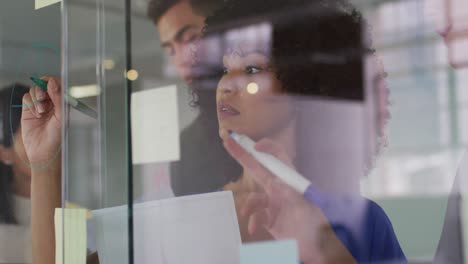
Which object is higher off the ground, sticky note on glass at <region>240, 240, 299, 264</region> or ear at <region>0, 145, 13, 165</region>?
ear at <region>0, 145, 13, 165</region>

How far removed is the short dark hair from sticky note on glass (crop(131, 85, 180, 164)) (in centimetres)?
13

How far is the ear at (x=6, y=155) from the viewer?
1340 mm

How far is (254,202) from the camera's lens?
0.84m

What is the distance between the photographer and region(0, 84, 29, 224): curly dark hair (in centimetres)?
132

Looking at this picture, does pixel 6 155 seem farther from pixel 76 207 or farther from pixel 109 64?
pixel 109 64

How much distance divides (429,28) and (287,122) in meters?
0.23

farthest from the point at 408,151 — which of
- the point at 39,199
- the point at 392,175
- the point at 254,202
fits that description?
the point at 39,199

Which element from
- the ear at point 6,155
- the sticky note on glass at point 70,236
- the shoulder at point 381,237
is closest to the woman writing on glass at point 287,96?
the shoulder at point 381,237

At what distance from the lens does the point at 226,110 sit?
2.85 feet

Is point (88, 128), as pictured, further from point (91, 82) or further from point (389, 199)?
point (389, 199)

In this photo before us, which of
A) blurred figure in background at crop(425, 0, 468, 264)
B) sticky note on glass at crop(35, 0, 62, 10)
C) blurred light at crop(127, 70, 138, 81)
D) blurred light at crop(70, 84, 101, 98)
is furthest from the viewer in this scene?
sticky note on glass at crop(35, 0, 62, 10)

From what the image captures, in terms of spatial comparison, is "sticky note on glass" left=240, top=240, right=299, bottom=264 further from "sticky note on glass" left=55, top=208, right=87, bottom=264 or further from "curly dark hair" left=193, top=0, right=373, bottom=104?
"sticky note on glass" left=55, top=208, right=87, bottom=264

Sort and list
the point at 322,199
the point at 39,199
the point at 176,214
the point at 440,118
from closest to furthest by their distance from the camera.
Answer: the point at 440,118 < the point at 322,199 < the point at 176,214 < the point at 39,199

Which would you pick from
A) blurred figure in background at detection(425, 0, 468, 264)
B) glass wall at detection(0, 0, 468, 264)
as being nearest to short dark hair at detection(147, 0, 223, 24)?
glass wall at detection(0, 0, 468, 264)
